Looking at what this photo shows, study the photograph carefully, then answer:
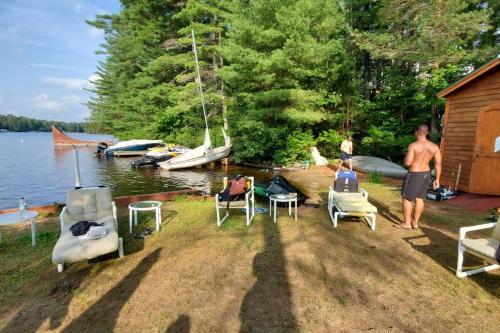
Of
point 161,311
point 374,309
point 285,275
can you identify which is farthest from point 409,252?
point 161,311

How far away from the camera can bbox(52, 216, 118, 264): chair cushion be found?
3.94 meters

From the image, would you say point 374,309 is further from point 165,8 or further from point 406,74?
point 165,8

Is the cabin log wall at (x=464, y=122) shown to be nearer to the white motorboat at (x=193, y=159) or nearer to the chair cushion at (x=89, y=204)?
the chair cushion at (x=89, y=204)

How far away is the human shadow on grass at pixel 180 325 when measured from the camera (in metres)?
2.98

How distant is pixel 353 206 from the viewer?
19.6 feet

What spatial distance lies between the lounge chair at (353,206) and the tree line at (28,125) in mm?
127812

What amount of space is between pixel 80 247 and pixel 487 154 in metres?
10.0

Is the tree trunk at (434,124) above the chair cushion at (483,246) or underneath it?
above

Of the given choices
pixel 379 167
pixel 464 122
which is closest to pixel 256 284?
pixel 464 122

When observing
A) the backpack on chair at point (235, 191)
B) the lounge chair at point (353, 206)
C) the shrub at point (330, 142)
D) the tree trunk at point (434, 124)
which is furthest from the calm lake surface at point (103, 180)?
the tree trunk at point (434, 124)

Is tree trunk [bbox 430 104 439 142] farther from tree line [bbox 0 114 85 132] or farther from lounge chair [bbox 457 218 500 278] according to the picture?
tree line [bbox 0 114 85 132]

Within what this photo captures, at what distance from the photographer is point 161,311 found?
329 cm

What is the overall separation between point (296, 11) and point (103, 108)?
34506 mm

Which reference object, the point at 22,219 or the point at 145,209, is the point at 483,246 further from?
the point at 22,219
